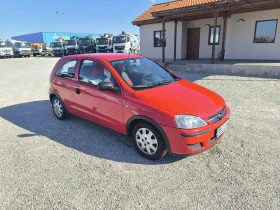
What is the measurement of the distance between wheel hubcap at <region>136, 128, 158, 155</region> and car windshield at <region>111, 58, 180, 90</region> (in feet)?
2.37

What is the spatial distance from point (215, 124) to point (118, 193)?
1.62 metres

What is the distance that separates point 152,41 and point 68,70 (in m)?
12.3

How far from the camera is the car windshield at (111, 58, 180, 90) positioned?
131 inches

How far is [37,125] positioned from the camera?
14.7 ft

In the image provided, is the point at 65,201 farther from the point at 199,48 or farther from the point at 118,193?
the point at 199,48

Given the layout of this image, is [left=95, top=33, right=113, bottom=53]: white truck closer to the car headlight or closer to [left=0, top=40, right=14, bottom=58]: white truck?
[left=0, top=40, right=14, bottom=58]: white truck

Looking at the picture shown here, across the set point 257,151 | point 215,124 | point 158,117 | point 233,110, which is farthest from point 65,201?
point 233,110

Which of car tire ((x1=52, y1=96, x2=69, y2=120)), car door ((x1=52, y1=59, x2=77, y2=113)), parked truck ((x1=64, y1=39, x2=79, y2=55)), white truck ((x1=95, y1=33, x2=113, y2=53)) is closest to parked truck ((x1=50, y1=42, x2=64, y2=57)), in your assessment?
parked truck ((x1=64, y1=39, x2=79, y2=55))

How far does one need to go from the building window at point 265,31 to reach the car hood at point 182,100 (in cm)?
1046

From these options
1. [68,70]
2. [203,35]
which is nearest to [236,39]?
[203,35]

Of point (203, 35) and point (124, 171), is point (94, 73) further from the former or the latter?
point (203, 35)

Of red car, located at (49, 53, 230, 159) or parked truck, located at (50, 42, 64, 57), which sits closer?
red car, located at (49, 53, 230, 159)

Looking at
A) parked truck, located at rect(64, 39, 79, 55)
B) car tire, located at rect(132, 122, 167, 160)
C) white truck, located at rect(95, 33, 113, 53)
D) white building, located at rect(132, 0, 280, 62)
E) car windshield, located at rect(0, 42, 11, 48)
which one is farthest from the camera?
car windshield, located at rect(0, 42, 11, 48)

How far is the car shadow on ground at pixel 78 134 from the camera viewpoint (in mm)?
3229
